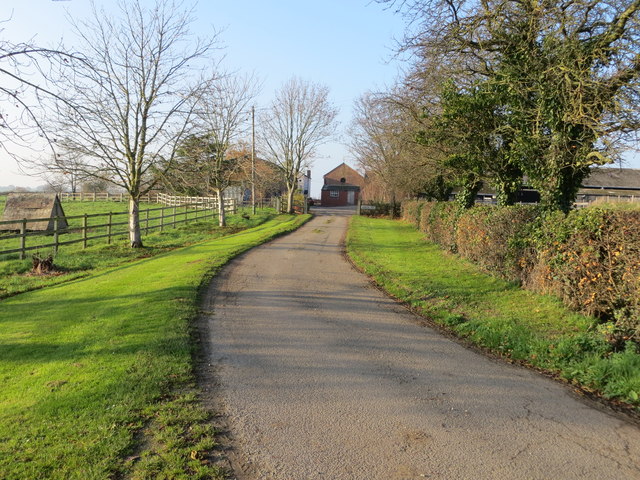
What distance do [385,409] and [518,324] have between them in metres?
3.98

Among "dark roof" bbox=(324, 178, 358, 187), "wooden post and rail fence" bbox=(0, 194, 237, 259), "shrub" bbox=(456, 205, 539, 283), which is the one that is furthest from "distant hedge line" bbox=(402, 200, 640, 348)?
"dark roof" bbox=(324, 178, 358, 187)

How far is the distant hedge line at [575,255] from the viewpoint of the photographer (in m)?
6.44

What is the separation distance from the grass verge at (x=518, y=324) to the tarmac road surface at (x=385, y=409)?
0.49 m

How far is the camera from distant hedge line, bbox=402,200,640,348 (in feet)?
21.1

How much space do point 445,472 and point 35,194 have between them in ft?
99.9

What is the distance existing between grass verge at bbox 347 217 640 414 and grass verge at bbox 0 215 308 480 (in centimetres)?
451

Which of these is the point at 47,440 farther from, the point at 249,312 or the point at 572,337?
the point at 572,337

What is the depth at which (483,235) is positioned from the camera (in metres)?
11.6

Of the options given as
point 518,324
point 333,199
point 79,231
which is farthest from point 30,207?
point 333,199

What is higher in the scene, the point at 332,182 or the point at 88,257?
the point at 332,182

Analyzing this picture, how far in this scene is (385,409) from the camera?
182 inches

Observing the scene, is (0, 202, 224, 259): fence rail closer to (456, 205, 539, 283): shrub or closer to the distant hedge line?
(456, 205, 539, 283): shrub

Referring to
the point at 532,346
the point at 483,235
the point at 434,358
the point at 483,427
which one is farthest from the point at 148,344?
the point at 483,235

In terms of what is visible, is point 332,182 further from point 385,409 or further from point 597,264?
point 385,409
